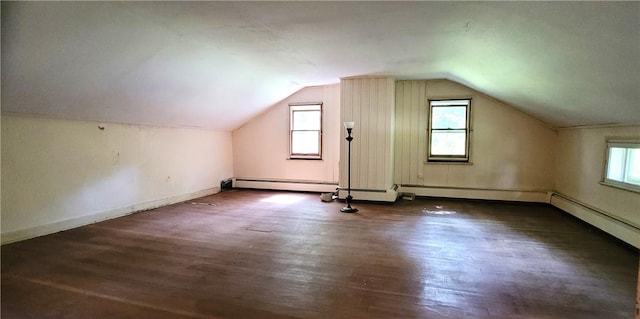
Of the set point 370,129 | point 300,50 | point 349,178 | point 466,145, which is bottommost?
point 349,178

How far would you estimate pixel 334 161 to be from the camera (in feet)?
21.4

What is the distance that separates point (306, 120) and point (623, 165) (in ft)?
16.8

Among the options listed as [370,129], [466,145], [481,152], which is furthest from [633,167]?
[370,129]

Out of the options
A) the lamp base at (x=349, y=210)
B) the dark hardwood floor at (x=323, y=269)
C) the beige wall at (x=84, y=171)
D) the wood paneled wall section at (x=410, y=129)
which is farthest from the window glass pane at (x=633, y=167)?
the beige wall at (x=84, y=171)

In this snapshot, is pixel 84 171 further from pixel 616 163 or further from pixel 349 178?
pixel 616 163

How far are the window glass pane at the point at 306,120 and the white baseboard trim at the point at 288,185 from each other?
4.00ft

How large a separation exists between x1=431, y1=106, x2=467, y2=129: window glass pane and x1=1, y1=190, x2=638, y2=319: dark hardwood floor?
2.07 m

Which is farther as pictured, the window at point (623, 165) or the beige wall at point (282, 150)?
the beige wall at point (282, 150)

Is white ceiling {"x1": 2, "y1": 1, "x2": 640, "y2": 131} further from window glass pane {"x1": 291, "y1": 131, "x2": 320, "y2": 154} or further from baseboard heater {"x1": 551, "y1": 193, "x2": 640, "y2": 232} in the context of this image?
window glass pane {"x1": 291, "y1": 131, "x2": 320, "y2": 154}

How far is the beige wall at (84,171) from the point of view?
345cm

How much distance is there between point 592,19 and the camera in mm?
2076

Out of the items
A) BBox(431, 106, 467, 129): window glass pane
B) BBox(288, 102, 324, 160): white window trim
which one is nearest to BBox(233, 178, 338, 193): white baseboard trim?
BBox(288, 102, 324, 160): white window trim

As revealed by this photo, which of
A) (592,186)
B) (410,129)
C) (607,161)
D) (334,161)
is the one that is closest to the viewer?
(607,161)

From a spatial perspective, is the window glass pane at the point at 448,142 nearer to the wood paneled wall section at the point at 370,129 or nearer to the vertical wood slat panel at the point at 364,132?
the wood paneled wall section at the point at 370,129
